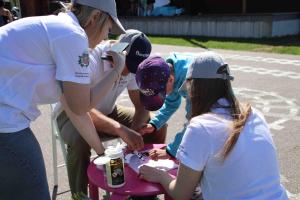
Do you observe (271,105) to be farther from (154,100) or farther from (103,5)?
(103,5)

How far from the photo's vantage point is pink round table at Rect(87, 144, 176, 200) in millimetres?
2258

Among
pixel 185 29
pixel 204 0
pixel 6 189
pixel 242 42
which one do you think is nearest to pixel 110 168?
pixel 6 189

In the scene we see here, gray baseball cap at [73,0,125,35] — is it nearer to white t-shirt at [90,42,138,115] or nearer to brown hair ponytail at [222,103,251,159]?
white t-shirt at [90,42,138,115]

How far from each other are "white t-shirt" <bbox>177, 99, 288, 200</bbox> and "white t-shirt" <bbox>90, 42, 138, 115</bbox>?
1.05 m

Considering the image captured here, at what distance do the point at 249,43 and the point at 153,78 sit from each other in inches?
416

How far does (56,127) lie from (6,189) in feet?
4.58

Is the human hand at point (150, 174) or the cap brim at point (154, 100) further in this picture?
the cap brim at point (154, 100)

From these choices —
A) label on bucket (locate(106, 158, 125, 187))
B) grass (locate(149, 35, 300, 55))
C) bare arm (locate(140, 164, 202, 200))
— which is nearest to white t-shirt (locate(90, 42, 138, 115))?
label on bucket (locate(106, 158, 125, 187))

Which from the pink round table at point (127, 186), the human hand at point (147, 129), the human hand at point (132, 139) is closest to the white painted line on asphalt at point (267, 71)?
the human hand at point (147, 129)

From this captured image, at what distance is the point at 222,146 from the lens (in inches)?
73.4

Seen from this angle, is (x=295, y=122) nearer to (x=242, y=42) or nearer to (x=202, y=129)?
(x=202, y=129)

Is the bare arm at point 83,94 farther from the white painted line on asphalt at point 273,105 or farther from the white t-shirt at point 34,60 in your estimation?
the white painted line on asphalt at point 273,105

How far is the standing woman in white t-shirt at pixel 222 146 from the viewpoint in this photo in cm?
187

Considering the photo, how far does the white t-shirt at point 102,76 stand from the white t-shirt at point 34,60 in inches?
35.2
